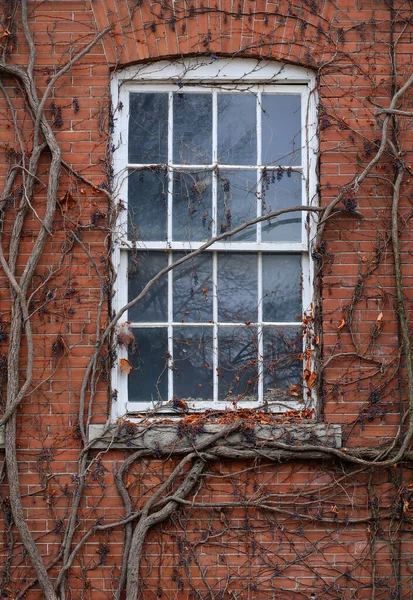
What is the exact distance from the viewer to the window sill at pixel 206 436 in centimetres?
493

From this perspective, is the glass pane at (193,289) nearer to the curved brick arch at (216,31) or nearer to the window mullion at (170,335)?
the window mullion at (170,335)

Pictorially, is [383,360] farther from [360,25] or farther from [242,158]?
[360,25]

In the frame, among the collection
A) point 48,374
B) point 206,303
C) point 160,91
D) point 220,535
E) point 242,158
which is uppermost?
point 160,91

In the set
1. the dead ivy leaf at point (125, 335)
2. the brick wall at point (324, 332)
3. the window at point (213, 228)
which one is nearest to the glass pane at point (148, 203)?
the window at point (213, 228)

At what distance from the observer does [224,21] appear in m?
5.18

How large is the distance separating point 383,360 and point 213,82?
89.3 inches

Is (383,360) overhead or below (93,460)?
overhead

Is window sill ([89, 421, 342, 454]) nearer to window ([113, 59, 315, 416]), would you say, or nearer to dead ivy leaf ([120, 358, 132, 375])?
window ([113, 59, 315, 416])

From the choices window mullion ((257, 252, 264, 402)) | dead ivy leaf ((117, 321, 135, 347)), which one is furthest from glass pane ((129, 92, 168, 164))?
dead ivy leaf ((117, 321, 135, 347))

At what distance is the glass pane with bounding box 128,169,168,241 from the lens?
524 cm

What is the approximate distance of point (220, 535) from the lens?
16.1 ft

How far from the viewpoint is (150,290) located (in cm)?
521

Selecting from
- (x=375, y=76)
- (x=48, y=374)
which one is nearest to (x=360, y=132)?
(x=375, y=76)

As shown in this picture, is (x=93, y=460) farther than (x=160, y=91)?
No
